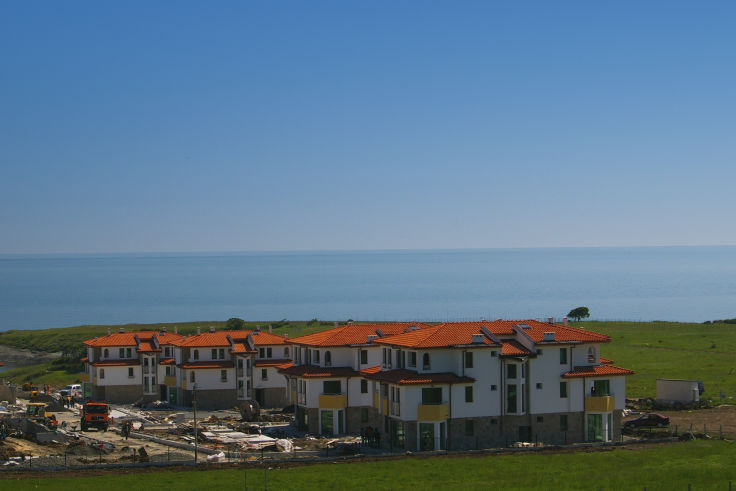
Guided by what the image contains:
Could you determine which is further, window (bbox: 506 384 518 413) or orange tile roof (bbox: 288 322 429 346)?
orange tile roof (bbox: 288 322 429 346)

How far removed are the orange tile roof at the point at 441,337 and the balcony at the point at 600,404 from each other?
26.0 ft

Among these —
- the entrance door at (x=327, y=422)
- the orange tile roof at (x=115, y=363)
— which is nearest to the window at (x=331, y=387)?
the entrance door at (x=327, y=422)

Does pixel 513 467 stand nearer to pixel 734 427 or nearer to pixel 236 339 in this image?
pixel 734 427

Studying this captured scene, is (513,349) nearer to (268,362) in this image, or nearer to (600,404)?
(600,404)

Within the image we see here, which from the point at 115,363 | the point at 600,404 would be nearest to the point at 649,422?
the point at 600,404

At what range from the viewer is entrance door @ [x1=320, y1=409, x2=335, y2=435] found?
64.6 meters

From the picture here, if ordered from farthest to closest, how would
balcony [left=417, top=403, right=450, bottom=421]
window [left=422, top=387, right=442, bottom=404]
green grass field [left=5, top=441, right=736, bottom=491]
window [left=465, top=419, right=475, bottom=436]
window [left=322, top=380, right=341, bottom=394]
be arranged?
window [left=322, top=380, right=341, bottom=394] < window [left=465, top=419, right=475, bottom=436] < window [left=422, top=387, right=442, bottom=404] < balcony [left=417, top=403, right=450, bottom=421] < green grass field [left=5, top=441, right=736, bottom=491]

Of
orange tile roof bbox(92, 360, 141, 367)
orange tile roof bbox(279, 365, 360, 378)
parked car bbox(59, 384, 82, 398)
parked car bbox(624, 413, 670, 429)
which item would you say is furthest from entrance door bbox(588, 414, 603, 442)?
parked car bbox(59, 384, 82, 398)

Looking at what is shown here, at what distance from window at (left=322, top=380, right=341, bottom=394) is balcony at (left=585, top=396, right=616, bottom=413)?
18166 mm

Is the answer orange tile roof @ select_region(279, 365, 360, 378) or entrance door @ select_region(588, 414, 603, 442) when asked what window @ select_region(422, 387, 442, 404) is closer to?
orange tile roof @ select_region(279, 365, 360, 378)

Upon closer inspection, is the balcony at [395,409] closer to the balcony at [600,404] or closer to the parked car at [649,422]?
the balcony at [600,404]

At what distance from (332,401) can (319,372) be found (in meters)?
2.69

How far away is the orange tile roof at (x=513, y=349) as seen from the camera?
58.3 metres

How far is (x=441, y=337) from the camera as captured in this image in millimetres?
→ 58875
